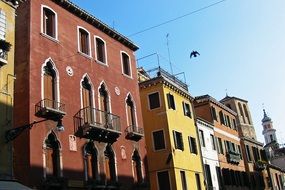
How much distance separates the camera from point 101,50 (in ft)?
81.1

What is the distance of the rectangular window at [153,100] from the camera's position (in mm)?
29547

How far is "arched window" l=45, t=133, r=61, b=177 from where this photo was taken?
711 inches

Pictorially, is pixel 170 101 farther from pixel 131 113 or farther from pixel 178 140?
pixel 131 113

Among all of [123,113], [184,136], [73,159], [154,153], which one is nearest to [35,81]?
[73,159]

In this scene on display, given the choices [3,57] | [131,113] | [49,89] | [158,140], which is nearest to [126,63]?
[131,113]

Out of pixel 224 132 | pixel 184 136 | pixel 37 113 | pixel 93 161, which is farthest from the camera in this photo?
pixel 224 132

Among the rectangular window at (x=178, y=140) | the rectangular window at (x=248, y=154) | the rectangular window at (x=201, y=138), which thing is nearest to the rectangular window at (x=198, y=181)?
the rectangular window at (x=178, y=140)

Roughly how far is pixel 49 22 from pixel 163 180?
12.7m

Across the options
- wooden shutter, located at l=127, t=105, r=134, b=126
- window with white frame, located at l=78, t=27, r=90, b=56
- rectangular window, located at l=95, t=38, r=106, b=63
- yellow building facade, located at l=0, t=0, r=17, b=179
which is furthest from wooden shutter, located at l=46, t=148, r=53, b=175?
rectangular window, located at l=95, t=38, r=106, b=63

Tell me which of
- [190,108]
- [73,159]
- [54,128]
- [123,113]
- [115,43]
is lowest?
[73,159]

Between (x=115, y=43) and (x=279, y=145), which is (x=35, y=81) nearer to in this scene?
(x=115, y=43)

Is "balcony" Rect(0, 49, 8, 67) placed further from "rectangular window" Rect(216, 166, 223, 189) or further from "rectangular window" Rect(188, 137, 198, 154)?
"rectangular window" Rect(216, 166, 223, 189)

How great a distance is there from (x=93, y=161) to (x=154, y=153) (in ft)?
27.5

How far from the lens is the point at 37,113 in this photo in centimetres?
1803
